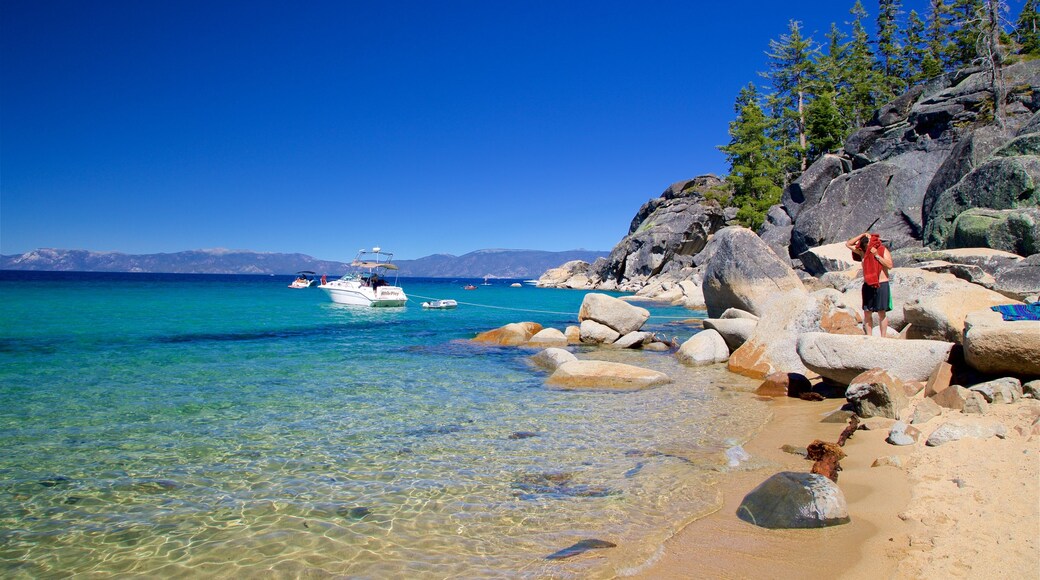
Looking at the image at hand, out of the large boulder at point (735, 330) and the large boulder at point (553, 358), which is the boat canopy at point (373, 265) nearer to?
the large boulder at point (553, 358)

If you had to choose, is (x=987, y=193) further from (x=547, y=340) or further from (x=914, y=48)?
(x=914, y=48)

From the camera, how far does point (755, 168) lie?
56188 mm

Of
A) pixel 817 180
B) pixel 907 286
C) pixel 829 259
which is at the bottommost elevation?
pixel 907 286

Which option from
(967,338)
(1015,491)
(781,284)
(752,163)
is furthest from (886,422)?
(752,163)

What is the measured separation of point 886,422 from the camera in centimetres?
700

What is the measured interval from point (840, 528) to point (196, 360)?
1499cm

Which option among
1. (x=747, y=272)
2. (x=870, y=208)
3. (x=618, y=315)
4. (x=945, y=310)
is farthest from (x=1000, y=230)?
(x=870, y=208)

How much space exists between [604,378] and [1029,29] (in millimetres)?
56123

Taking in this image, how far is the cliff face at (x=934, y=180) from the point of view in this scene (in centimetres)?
1794

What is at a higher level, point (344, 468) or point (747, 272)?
point (747, 272)

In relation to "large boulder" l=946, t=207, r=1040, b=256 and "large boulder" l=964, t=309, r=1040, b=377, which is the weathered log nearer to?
"large boulder" l=964, t=309, r=1040, b=377

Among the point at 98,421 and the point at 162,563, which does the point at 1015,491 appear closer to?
the point at 162,563

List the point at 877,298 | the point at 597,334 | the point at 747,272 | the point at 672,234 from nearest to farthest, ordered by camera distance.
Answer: the point at 877,298 → the point at 747,272 → the point at 597,334 → the point at 672,234

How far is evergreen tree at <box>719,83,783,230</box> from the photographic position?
53.0 m
